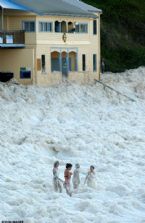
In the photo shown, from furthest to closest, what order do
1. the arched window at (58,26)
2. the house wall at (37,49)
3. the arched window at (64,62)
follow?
the arched window at (64,62) < the arched window at (58,26) < the house wall at (37,49)

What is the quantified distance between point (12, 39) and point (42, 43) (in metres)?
2.06

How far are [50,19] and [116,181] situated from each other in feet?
69.1

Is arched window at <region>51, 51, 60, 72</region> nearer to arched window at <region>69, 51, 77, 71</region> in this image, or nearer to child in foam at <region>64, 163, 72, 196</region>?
arched window at <region>69, 51, 77, 71</region>

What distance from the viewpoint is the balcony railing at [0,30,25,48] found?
53.4 meters

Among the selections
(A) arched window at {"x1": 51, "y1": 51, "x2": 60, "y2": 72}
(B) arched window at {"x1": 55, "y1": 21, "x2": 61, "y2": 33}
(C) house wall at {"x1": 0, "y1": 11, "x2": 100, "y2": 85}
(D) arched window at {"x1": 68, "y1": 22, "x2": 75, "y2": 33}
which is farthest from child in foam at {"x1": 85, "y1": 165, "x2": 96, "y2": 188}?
(D) arched window at {"x1": 68, "y1": 22, "x2": 75, "y2": 33}

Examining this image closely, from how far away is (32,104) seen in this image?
49.2 meters

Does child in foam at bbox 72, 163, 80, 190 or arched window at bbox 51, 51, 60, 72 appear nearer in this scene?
child in foam at bbox 72, 163, 80, 190

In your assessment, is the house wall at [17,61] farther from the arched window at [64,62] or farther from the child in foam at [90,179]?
the child in foam at [90,179]

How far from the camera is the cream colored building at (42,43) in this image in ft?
180

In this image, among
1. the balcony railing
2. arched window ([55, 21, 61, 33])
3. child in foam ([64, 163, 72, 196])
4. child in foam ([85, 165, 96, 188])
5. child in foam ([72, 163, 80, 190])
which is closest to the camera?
child in foam ([64, 163, 72, 196])

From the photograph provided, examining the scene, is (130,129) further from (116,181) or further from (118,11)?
(118,11)

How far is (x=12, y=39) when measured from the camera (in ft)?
178

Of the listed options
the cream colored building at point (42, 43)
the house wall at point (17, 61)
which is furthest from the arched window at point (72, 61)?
the house wall at point (17, 61)

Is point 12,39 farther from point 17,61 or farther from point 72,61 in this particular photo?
point 72,61
